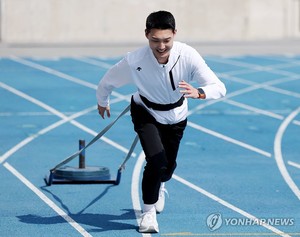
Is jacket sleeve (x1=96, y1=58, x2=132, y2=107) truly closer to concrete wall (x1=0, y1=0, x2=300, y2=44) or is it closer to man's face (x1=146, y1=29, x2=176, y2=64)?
man's face (x1=146, y1=29, x2=176, y2=64)

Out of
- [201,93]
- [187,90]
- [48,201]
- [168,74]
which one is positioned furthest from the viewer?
[48,201]

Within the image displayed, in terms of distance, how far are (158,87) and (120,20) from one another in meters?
27.0

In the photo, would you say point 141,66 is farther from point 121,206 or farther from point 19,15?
point 19,15

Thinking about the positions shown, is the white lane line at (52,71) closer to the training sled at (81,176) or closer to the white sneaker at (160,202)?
the training sled at (81,176)

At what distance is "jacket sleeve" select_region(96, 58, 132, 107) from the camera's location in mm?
7705

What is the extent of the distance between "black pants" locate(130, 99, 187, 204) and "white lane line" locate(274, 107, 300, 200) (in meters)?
1.79

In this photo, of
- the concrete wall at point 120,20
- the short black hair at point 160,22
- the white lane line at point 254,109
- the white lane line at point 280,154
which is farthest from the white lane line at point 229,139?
the concrete wall at point 120,20

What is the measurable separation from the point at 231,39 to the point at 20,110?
2113 cm

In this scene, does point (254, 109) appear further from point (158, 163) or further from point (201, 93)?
point (201, 93)

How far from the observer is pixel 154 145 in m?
7.56

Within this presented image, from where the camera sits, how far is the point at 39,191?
9.30 meters

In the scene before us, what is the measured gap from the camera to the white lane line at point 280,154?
9.56 meters

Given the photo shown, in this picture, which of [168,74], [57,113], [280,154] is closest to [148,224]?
[168,74]

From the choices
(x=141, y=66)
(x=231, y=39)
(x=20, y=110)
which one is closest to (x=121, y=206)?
(x=141, y=66)
